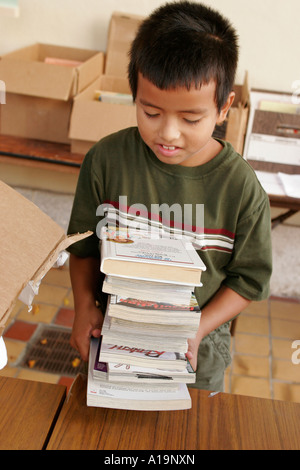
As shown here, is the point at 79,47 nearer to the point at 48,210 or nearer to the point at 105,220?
the point at 48,210

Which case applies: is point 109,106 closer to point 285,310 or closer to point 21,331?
point 21,331

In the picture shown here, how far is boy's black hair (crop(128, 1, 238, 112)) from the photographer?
89cm

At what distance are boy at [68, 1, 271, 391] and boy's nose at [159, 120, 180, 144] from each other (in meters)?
0.01

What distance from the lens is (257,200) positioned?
3.65ft

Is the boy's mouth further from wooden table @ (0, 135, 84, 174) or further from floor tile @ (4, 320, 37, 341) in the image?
floor tile @ (4, 320, 37, 341)

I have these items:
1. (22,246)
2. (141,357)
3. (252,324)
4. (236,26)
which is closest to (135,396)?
(141,357)

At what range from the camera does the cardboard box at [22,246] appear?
67cm

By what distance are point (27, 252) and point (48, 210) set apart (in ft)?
7.96

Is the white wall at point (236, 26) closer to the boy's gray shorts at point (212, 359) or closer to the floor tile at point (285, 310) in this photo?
the floor tile at point (285, 310)

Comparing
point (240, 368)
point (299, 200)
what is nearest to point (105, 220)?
point (299, 200)

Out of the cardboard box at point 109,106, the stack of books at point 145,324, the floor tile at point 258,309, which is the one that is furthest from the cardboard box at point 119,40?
the stack of books at point 145,324

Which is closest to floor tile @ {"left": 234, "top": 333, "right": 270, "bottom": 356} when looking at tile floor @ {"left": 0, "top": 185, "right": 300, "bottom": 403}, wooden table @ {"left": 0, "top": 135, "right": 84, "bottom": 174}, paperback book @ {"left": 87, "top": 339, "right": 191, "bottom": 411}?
tile floor @ {"left": 0, "top": 185, "right": 300, "bottom": 403}

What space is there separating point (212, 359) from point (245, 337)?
151cm

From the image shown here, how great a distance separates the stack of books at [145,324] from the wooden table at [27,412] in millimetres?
104
